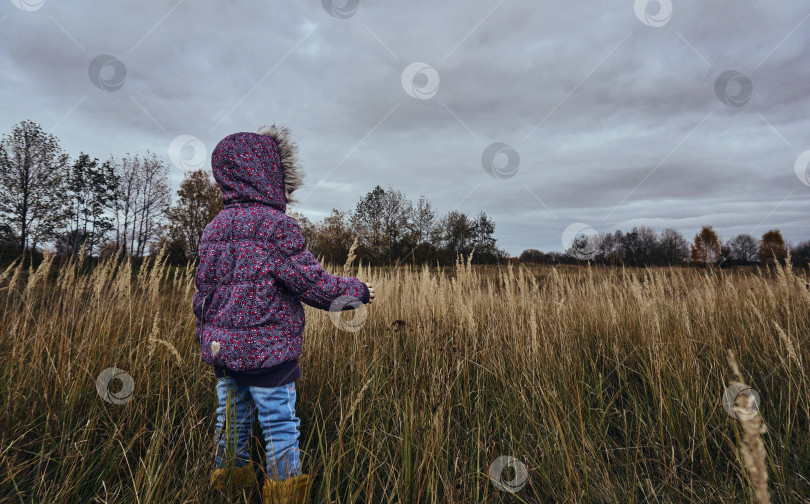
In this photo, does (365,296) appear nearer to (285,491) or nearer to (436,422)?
(436,422)

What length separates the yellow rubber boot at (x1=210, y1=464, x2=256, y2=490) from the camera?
1614 mm

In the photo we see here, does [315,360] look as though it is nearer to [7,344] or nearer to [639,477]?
[639,477]

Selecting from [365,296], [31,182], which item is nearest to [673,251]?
[365,296]

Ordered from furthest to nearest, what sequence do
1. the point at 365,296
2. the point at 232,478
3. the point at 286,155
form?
the point at 286,155 → the point at 365,296 → the point at 232,478

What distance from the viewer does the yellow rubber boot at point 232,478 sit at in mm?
1614

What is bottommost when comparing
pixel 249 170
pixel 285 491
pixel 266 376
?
pixel 285 491

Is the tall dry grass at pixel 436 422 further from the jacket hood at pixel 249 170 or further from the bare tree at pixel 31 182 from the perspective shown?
the bare tree at pixel 31 182

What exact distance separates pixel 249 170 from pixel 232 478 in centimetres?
161

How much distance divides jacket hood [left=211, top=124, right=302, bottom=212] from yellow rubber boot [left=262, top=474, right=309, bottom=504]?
4.82 feet

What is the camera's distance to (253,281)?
1938 mm

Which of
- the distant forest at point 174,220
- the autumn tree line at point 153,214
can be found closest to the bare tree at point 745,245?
the distant forest at point 174,220

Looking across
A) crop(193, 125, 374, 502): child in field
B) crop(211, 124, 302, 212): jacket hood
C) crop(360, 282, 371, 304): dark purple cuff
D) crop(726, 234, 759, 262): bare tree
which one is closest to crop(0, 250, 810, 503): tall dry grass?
crop(193, 125, 374, 502): child in field

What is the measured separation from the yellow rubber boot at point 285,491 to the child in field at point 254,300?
5cm

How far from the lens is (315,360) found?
298 centimetres
